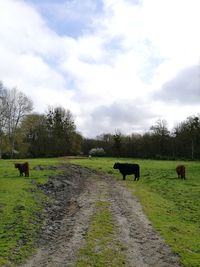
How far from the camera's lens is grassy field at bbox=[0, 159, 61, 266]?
15719mm

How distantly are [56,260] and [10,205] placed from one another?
959 cm

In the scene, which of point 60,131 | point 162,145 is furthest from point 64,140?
point 162,145

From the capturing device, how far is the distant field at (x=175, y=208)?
17236mm

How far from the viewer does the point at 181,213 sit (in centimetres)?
2462

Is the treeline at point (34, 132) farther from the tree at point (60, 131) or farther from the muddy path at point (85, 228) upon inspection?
the muddy path at point (85, 228)

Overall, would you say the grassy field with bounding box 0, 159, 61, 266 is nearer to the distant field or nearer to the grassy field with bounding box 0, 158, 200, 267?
the grassy field with bounding box 0, 158, 200, 267

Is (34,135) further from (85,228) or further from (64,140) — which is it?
(85,228)

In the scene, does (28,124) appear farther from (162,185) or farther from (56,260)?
(56,260)

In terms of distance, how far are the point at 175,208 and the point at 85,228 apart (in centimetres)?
862

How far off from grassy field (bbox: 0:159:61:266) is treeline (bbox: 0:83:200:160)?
59063mm

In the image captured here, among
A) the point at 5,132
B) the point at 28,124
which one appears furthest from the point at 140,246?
the point at 28,124

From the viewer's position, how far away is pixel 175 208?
26172 mm

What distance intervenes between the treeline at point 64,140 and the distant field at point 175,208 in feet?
158

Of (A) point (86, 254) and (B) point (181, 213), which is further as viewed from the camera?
(B) point (181, 213)
